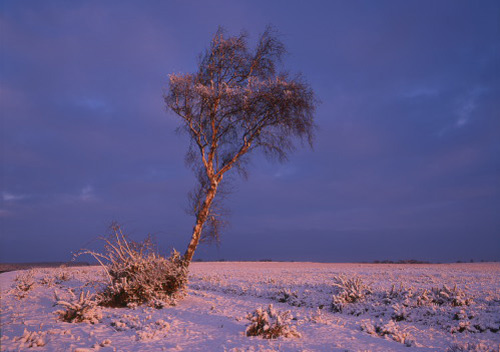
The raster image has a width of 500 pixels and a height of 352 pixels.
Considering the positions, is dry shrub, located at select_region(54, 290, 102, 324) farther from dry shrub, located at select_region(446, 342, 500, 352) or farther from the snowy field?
dry shrub, located at select_region(446, 342, 500, 352)

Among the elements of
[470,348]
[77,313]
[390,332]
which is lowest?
[470,348]

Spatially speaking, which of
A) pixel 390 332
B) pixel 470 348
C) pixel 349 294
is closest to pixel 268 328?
pixel 390 332

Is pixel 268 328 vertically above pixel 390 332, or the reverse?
pixel 268 328

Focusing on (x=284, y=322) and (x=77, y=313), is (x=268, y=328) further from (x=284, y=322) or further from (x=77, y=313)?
(x=77, y=313)

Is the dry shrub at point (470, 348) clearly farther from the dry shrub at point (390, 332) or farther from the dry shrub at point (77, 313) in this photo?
the dry shrub at point (77, 313)

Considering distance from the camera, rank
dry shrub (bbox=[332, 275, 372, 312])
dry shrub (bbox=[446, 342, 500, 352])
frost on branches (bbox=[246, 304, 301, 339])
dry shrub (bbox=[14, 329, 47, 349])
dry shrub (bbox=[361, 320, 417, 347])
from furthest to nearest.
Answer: dry shrub (bbox=[332, 275, 372, 312]), dry shrub (bbox=[361, 320, 417, 347]), frost on branches (bbox=[246, 304, 301, 339]), dry shrub (bbox=[446, 342, 500, 352]), dry shrub (bbox=[14, 329, 47, 349])

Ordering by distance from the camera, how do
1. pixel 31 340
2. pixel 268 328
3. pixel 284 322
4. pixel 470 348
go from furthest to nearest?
pixel 284 322 < pixel 268 328 < pixel 470 348 < pixel 31 340

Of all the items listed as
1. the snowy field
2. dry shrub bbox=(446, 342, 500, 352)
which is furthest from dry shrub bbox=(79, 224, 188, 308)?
dry shrub bbox=(446, 342, 500, 352)

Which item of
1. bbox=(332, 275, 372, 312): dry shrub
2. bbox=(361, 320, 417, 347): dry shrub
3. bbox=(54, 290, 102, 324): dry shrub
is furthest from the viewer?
bbox=(332, 275, 372, 312): dry shrub

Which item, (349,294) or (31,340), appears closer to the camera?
(31,340)

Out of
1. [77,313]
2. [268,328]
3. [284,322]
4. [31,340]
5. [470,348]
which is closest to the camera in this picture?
[31,340]

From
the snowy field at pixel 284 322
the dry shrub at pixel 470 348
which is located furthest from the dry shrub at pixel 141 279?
the dry shrub at pixel 470 348

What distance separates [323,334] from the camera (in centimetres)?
744

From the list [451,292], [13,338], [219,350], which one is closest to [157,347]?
[219,350]
